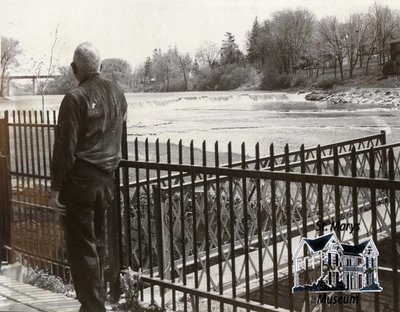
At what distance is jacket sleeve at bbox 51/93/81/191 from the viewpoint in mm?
4375

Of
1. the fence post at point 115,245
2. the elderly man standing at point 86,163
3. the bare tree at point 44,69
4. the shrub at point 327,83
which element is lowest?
the fence post at point 115,245

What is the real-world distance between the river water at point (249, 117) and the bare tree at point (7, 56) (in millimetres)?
450

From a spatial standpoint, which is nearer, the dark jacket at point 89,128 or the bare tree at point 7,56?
the dark jacket at point 89,128

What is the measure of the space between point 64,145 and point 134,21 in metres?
5.86

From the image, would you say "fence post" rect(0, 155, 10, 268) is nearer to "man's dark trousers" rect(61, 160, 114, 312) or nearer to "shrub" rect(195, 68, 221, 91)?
"man's dark trousers" rect(61, 160, 114, 312)

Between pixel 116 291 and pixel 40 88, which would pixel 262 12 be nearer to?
pixel 40 88

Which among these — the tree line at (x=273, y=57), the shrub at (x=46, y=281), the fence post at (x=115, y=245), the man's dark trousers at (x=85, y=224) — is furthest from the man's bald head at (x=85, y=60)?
the tree line at (x=273, y=57)

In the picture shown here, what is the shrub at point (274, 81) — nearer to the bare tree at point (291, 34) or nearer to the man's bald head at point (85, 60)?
the bare tree at point (291, 34)

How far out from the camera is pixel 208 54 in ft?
38.4

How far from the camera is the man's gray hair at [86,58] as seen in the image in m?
4.63

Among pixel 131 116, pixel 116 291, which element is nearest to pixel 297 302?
pixel 116 291

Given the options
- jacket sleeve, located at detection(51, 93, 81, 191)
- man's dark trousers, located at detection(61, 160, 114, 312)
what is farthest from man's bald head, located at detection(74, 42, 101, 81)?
man's dark trousers, located at detection(61, 160, 114, 312)

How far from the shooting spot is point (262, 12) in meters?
10.1

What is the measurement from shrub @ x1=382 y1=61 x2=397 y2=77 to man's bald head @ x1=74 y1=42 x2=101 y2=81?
7.13 meters
